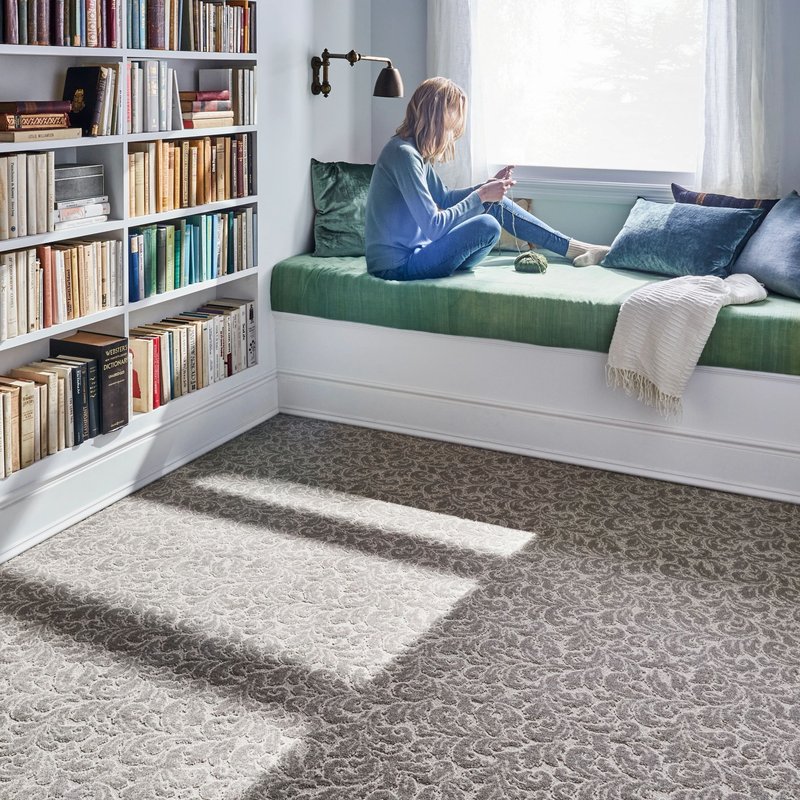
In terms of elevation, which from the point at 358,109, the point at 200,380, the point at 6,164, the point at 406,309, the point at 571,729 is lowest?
the point at 571,729

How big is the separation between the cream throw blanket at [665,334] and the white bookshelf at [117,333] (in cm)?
144

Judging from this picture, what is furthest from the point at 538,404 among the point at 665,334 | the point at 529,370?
the point at 665,334

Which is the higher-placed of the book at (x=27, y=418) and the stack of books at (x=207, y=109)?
Answer: the stack of books at (x=207, y=109)

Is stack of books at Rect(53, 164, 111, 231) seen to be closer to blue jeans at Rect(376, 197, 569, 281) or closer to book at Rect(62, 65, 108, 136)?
book at Rect(62, 65, 108, 136)

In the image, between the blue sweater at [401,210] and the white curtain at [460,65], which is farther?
the white curtain at [460,65]

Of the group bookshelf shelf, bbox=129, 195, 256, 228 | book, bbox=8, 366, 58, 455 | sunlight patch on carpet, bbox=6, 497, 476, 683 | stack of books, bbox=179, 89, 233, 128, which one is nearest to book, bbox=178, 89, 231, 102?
stack of books, bbox=179, 89, 233, 128

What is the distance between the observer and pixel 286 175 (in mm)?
4176

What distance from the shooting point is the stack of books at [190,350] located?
349 centimetres

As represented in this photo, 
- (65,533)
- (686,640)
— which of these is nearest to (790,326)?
(686,640)

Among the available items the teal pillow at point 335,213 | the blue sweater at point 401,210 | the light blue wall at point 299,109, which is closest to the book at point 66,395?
the light blue wall at point 299,109

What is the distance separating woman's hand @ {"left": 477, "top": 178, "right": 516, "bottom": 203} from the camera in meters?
4.00

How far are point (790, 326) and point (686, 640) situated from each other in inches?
50.6

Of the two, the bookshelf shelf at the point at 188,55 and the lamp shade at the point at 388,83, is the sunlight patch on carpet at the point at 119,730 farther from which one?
the lamp shade at the point at 388,83

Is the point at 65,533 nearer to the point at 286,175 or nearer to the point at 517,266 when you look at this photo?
the point at 286,175
